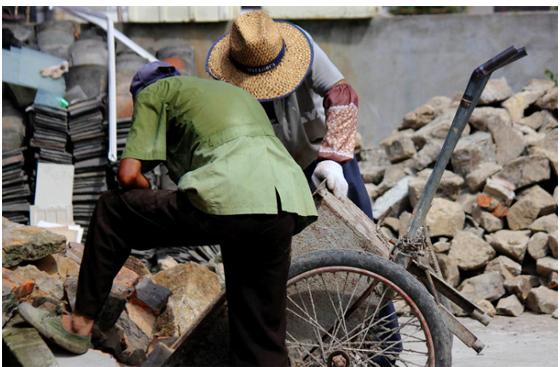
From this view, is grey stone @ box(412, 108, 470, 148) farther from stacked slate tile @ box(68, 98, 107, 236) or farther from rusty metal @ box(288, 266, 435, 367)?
rusty metal @ box(288, 266, 435, 367)

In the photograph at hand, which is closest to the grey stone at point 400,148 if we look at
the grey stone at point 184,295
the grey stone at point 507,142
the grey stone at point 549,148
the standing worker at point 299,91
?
the grey stone at point 507,142

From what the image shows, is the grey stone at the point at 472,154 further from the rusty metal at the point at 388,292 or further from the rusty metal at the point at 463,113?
the rusty metal at the point at 388,292

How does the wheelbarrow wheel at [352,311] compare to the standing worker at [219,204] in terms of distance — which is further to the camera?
the wheelbarrow wheel at [352,311]

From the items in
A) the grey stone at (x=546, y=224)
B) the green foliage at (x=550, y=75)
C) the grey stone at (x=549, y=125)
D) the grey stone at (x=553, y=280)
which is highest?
the green foliage at (x=550, y=75)

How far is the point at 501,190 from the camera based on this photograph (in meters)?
6.89

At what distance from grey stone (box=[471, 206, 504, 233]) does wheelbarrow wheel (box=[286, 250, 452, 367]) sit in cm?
Answer: 323

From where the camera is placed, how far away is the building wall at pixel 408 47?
29.4 feet

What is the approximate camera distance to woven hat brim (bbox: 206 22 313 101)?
396 cm

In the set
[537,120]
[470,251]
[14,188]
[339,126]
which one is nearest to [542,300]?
[470,251]

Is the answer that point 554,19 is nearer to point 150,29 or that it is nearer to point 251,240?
point 150,29

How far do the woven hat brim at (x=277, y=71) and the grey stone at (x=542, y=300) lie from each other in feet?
9.77

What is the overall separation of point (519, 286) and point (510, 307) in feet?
0.65

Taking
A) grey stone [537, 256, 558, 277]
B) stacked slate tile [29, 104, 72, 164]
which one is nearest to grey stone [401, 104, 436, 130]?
grey stone [537, 256, 558, 277]

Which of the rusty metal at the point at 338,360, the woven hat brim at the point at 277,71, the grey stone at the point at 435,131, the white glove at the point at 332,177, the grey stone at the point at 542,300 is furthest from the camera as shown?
the grey stone at the point at 435,131
